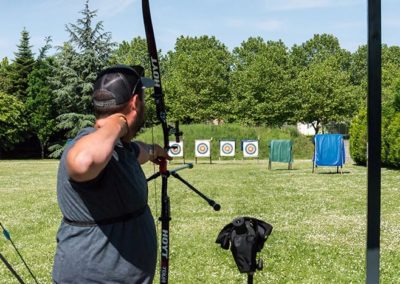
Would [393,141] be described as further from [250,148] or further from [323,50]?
[323,50]

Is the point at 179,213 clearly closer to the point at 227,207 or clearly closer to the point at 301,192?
the point at 227,207

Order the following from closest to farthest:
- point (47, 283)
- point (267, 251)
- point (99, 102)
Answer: point (99, 102)
point (47, 283)
point (267, 251)

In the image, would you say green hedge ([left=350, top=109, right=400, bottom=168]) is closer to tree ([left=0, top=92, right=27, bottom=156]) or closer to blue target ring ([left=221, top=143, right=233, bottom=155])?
blue target ring ([left=221, top=143, right=233, bottom=155])

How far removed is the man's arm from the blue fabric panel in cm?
1643

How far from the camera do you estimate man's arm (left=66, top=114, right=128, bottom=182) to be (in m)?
1.84

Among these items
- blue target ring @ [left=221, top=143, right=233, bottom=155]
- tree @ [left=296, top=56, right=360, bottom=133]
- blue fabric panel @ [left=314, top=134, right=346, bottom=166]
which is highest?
tree @ [left=296, top=56, right=360, bottom=133]

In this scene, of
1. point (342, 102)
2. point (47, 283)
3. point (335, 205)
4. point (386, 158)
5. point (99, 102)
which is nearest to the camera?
point (99, 102)

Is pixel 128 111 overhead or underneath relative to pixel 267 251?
overhead

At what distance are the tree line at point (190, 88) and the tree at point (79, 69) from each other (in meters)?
0.07

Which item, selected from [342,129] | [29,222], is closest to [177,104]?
[342,129]

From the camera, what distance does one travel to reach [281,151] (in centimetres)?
2050

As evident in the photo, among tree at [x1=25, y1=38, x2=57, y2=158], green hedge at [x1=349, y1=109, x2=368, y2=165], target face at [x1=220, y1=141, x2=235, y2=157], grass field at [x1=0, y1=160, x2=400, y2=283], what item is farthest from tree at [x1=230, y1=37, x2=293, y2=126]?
grass field at [x1=0, y1=160, x2=400, y2=283]

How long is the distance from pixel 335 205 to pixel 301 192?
228 cm

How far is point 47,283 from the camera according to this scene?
16.7 ft
